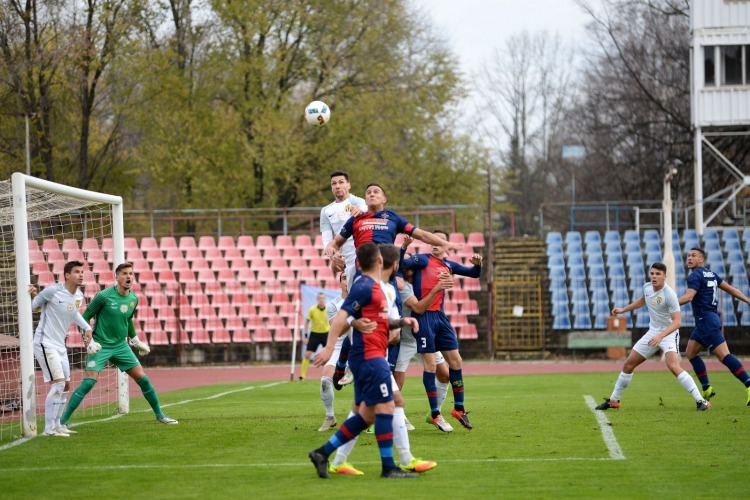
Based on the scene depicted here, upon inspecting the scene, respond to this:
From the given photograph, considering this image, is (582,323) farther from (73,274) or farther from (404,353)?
(73,274)

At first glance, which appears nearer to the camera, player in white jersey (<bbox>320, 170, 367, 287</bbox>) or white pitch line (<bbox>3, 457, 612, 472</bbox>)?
white pitch line (<bbox>3, 457, 612, 472</bbox>)

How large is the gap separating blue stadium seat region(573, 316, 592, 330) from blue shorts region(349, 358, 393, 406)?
23.0 meters

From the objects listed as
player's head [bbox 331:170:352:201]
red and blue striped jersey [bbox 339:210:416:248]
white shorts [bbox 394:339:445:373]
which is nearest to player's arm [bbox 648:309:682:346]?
white shorts [bbox 394:339:445:373]

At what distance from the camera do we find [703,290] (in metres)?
14.9

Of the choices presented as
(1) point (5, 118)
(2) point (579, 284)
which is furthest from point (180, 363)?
(2) point (579, 284)

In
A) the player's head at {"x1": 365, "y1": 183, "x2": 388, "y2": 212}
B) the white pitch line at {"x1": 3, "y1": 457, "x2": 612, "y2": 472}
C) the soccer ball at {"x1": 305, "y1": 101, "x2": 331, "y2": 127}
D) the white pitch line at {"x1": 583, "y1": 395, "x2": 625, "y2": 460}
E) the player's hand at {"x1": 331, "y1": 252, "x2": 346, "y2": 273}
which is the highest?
the soccer ball at {"x1": 305, "y1": 101, "x2": 331, "y2": 127}

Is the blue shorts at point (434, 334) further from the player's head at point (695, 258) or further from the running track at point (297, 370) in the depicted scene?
the running track at point (297, 370)

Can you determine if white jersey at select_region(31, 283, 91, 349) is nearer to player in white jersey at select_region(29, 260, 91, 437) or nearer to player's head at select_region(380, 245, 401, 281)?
player in white jersey at select_region(29, 260, 91, 437)

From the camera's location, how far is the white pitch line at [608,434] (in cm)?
945

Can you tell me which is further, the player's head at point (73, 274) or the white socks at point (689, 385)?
the white socks at point (689, 385)

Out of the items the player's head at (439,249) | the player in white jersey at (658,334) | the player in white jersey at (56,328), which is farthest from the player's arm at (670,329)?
the player in white jersey at (56,328)

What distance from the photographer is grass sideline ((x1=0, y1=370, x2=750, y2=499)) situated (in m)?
7.86

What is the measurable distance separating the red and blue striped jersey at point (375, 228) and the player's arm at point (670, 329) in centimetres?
462

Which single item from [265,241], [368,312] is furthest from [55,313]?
[265,241]
